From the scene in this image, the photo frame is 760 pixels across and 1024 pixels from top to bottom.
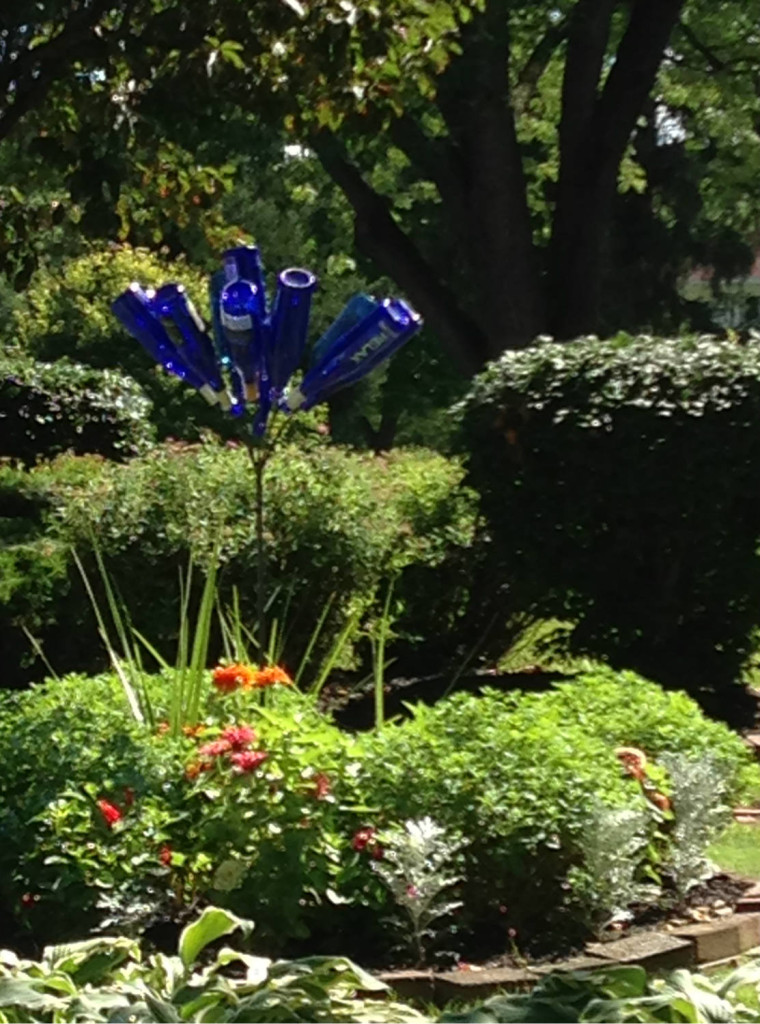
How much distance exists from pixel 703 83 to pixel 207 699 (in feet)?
56.0

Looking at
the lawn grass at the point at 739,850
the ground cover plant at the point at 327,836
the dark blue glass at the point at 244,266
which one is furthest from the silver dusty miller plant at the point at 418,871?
the dark blue glass at the point at 244,266

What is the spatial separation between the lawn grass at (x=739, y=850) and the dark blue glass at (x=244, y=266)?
2.80 metres

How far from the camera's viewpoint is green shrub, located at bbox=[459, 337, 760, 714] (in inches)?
327

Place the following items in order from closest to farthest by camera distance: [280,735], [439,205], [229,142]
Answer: [280,735], [229,142], [439,205]

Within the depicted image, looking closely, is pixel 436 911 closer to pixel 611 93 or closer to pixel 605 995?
pixel 605 995

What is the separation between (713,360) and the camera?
8438 mm

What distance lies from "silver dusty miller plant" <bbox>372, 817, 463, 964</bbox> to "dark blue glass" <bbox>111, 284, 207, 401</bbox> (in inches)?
118

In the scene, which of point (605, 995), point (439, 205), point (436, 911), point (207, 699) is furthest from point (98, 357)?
point (605, 995)

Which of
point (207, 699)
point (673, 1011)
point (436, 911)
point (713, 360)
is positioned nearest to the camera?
point (673, 1011)

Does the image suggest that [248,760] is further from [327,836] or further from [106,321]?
[106,321]

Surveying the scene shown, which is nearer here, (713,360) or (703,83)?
(713,360)

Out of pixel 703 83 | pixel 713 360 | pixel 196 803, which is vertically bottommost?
pixel 196 803

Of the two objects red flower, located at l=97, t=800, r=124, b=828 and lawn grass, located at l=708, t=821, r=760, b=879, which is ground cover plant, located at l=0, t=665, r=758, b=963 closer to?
red flower, located at l=97, t=800, r=124, b=828

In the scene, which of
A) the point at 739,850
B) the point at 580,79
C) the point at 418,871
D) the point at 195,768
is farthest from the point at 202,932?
the point at 580,79
